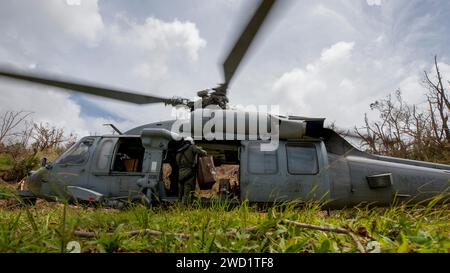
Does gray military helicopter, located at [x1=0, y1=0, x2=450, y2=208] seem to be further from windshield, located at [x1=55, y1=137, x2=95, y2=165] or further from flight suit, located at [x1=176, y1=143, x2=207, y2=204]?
flight suit, located at [x1=176, y1=143, x2=207, y2=204]

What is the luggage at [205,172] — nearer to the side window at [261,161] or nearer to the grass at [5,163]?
the side window at [261,161]

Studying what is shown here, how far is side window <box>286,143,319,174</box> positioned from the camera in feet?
18.1

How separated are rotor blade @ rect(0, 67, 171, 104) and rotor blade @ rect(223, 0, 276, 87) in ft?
4.38

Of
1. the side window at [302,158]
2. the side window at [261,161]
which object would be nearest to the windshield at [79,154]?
the side window at [261,161]

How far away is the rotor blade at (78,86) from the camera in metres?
1.96

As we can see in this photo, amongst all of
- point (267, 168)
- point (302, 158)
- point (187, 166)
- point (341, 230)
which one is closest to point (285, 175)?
point (267, 168)

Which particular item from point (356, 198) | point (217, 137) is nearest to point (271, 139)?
point (217, 137)

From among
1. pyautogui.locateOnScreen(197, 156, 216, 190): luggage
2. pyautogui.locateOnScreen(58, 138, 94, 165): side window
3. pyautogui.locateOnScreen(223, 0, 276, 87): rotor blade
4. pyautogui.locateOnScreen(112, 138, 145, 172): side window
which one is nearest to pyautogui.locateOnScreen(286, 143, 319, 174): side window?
pyautogui.locateOnScreen(197, 156, 216, 190): luggage

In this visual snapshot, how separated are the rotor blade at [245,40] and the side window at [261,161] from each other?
3.40m

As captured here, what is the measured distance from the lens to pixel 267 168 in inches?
218
